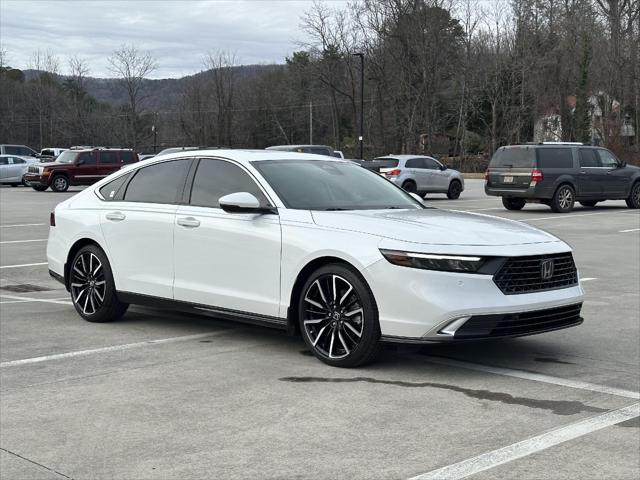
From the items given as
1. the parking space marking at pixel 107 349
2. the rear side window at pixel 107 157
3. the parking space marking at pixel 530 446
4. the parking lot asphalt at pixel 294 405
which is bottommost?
the parking space marking at pixel 107 349

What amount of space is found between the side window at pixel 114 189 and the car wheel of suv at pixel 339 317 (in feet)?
8.56

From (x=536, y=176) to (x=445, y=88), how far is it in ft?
170

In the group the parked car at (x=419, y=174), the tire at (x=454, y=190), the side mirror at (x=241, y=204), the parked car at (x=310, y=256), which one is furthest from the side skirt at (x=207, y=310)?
the tire at (x=454, y=190)

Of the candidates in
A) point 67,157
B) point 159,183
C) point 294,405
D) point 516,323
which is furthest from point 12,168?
point 294,405

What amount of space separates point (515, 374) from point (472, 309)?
68 cm

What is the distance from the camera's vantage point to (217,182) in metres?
7.40

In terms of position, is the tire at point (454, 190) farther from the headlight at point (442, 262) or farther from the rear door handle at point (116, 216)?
the headlight at point (442, 262)

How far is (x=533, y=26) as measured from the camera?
231 ft

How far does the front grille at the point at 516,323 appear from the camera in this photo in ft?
19.4

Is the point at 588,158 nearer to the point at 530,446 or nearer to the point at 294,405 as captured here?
the point at 294,405

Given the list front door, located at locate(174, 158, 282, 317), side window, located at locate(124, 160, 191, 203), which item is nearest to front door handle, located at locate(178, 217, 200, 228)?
front door, located at locate(174, 158, 282, 317)

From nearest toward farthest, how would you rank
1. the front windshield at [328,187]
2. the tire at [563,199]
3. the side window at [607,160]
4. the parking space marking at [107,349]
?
the parking space marking at [107,349] < the front windshield at [328,187] < the tire at [563,199] < the side window at [607,160]

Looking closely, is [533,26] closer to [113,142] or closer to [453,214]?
[113,142]

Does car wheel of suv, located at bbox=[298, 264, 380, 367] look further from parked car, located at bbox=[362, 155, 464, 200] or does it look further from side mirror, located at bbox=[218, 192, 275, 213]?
parked car, located at bbox=[362, 155, 464, 200]
